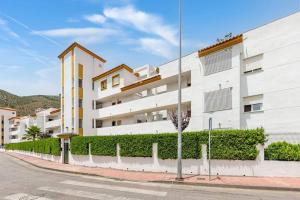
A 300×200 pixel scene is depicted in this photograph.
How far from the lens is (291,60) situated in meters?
17.4

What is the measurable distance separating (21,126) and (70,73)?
53.6 meters

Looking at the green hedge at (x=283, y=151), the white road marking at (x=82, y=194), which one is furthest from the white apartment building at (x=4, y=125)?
the green hedge at (x=283, y=151)

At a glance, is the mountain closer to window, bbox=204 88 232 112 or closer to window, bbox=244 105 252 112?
window, bbox=204 88 232 112

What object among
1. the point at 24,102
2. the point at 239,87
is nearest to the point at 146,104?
the point at 239,87

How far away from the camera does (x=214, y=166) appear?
53.5ft

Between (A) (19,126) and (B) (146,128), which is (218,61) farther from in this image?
(A) (19,126)

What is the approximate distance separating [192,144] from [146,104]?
11.9 meters

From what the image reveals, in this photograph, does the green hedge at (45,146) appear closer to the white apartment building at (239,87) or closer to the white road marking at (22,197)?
the white apartment building at (239,87)

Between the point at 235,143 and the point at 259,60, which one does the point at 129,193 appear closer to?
the point at 235,143

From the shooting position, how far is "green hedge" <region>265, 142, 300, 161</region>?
561 inches

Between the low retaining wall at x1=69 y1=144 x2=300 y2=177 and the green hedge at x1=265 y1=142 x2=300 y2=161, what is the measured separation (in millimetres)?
317

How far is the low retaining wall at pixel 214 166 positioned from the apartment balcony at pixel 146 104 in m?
6.80

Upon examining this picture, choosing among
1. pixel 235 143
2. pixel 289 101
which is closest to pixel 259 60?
pixel 289 101

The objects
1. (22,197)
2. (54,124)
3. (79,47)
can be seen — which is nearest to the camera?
(22,197)
